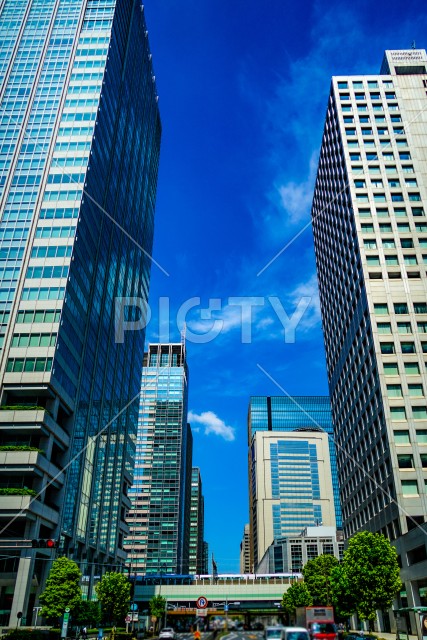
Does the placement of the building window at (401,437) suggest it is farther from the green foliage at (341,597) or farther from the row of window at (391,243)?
the row of window at (391,243)

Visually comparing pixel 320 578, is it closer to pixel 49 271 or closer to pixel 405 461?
pixel 405 461

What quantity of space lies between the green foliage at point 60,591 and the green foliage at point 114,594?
17481 mm

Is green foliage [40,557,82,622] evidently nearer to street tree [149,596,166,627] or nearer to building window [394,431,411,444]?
building window [394,431,411,444]

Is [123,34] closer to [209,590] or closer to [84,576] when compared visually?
[84,576]

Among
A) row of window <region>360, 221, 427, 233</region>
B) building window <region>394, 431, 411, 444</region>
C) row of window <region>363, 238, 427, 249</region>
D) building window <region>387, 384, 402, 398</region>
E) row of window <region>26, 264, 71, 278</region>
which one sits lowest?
building window <region>394, 431, 411, 444</region>

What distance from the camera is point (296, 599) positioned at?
92.1 metres

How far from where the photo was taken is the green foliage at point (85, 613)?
55.2 metres

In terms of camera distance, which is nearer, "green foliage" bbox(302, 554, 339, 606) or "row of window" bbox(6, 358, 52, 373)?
"row of window" bbox(6, 358, 52, 373)

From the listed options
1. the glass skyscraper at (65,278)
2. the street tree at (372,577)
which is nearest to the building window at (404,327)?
the street tree at (372,577)

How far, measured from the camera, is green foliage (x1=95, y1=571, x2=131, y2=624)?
68875 mm

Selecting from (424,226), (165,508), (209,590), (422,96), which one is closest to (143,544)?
(165,508)

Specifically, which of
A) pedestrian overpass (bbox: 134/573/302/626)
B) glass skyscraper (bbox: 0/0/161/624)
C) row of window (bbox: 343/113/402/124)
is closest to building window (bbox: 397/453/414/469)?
glass skyscraper (bbox: 0/0/161/624)

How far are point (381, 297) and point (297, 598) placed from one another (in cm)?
5708

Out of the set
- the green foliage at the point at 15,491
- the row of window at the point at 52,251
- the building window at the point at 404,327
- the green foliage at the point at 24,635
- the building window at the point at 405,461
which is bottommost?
the green foliage at the point at 24,635
